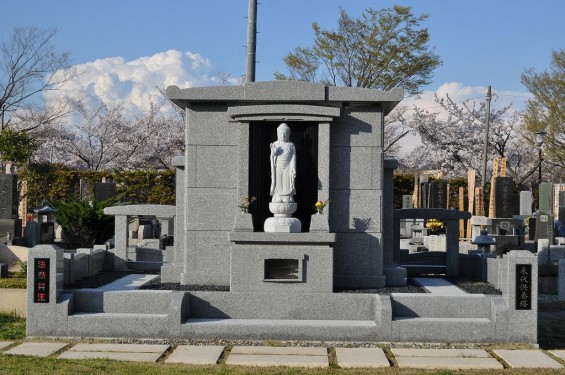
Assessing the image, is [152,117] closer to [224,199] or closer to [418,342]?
[224,199]

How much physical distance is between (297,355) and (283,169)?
355 cm

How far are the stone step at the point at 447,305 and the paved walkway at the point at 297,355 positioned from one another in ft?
2.64

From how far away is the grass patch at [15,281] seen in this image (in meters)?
14.9

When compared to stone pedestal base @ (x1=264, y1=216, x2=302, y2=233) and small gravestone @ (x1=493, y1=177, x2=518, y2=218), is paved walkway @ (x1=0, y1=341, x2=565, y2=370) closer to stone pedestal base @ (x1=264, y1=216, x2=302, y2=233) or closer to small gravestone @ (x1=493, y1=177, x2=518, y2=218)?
stone pedestal base @ (x1=264, y1=216, x2=302, y2=233)

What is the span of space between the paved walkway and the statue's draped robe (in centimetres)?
295

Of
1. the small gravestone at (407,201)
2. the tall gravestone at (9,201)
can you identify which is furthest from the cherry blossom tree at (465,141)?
the tall gravestone at (9,201)

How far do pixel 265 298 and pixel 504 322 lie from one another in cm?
330

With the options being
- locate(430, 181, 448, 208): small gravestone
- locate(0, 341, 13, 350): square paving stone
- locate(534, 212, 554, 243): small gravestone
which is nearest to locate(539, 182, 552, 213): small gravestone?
locate(534, 212, 554, 243): small gravestone

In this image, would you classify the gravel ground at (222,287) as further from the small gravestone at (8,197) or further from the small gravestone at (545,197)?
the small gravestone at (545,197)

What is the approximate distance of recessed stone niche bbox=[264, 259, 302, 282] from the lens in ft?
38.0

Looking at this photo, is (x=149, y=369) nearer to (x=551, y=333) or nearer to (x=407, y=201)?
(x=551, y=333)

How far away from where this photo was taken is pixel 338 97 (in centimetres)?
1237

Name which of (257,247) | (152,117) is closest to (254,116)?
(257,247)

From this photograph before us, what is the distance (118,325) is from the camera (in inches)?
416
